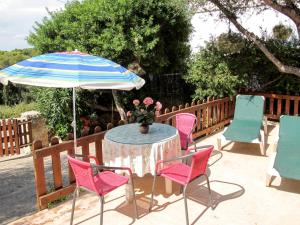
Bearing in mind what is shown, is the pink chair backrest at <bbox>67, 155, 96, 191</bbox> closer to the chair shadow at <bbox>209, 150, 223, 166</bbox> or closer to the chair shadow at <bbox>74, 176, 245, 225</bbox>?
the chair shadow at <bbox>74, 176, 245, 225</bbox>

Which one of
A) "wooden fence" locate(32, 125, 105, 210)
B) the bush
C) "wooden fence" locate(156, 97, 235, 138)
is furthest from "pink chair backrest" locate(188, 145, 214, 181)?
the bush

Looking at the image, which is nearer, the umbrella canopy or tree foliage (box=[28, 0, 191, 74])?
the umbrella canopy

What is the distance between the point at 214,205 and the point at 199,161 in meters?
0.94

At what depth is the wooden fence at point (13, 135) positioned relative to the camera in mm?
10008

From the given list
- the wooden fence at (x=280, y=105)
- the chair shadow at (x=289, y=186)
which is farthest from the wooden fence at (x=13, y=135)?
the chair shadow at (x=289, y=186)

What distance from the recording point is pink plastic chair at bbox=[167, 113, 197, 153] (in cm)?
562

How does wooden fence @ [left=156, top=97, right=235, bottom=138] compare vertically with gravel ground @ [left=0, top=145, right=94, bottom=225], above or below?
above

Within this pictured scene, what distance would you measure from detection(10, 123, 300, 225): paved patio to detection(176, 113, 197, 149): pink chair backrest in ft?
2.47

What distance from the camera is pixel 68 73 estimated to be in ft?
12.2

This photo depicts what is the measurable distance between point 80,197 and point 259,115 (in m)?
4.56

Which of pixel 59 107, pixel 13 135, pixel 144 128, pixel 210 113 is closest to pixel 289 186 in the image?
pixel 144 128

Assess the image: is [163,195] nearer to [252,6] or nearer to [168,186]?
[168,186]

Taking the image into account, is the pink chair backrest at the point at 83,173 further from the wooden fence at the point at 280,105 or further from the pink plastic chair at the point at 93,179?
the wooden fence at the point at 280,105

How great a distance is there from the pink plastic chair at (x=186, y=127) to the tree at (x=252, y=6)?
3119mm
